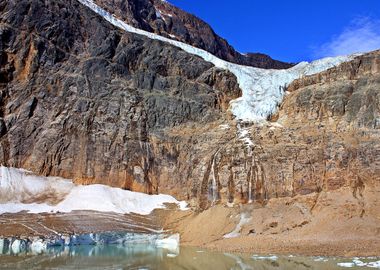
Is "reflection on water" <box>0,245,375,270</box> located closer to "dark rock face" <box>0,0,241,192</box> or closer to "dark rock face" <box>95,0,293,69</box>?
"dark rock face" <box>0,0,241,192</box>

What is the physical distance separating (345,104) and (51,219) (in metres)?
32.5

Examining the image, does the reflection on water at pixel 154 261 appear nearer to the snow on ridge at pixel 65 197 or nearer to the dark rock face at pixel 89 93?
the snow on ridge at pixel 65 197

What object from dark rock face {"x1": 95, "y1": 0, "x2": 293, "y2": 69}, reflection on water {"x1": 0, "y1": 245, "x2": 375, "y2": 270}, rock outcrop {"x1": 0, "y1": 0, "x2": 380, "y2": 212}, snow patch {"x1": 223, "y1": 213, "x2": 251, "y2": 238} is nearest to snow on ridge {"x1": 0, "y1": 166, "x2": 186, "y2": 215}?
rock outcrop {"x1": 0, "y1": 0, "x2": 380, "y2": 212}

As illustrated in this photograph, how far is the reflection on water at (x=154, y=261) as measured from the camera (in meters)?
27.3

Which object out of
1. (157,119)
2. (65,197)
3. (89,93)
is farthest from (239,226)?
(89,93)

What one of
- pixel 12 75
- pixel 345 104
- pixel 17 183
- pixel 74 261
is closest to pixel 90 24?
pixel 12 75

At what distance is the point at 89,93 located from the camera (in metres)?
58.6

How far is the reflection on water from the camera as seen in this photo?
27.3m

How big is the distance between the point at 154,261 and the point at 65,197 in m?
22.8

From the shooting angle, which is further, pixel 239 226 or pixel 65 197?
pixel 65 197

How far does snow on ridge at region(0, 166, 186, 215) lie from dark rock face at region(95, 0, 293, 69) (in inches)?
1640

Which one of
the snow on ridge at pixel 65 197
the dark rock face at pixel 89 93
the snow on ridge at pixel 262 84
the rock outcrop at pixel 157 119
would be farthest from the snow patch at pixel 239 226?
the snow on ridge at pixel 262 84

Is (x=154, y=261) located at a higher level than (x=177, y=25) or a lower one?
lower

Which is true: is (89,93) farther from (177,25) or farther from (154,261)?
(177,25)
